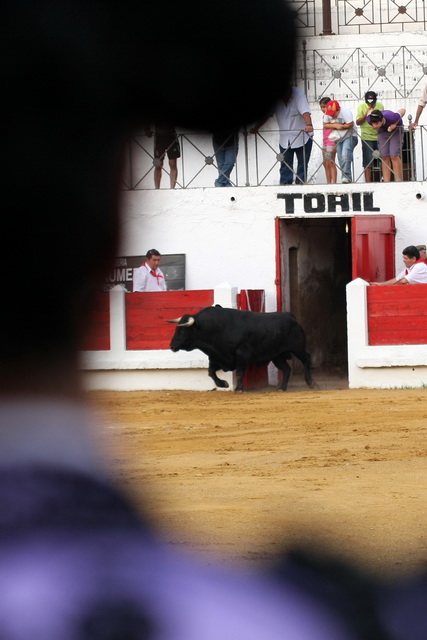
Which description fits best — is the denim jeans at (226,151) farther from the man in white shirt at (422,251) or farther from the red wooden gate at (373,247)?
the red wooden gate at (373,247)

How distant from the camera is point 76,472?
390 millimetres

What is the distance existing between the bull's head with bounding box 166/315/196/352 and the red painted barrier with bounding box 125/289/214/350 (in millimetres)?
306

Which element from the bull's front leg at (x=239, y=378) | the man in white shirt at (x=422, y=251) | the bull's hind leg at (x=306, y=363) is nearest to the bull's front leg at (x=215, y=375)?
the bull's front leg at (x=239, y=378)

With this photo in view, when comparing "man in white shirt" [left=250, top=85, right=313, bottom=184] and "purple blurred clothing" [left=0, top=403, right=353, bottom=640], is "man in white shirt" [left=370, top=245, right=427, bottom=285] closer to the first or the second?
"man in white shirt" [left=250, top=85, right=313, bottom=184]

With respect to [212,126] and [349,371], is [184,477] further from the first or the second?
[349,371]

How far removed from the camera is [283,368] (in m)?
10.1

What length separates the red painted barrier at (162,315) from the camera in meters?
10.0

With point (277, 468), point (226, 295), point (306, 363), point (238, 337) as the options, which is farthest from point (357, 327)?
point (277, 468)

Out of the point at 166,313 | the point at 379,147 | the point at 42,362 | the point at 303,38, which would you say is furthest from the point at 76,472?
the point at 166,313

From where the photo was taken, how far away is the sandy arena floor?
404 millimetres

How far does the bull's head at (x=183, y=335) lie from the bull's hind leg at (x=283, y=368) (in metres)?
0.86

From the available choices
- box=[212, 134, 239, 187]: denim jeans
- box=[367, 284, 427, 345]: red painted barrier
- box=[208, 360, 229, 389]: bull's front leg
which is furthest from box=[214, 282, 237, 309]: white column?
box=[212, 134, 239, 187]: denim jeans

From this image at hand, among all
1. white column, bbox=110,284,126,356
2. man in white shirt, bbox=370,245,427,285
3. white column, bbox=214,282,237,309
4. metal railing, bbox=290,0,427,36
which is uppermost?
man in white shirt, bbox=370,245,427,285

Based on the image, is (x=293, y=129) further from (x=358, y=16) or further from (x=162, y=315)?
(x=162, y=315)
